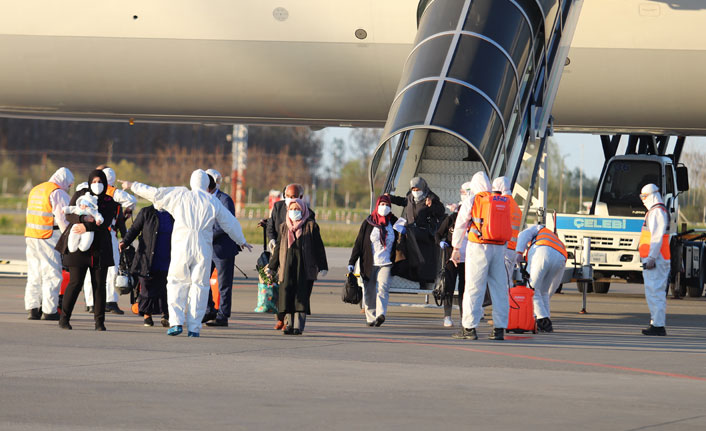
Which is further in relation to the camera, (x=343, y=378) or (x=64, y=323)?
(x=64, y=323)

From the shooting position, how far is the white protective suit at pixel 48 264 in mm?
13523

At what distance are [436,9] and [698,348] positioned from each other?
6807 mm

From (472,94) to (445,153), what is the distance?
2626mm

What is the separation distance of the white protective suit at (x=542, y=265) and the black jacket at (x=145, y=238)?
454cm

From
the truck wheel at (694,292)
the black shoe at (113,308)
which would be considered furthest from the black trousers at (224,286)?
the truck wheel at (694,292)

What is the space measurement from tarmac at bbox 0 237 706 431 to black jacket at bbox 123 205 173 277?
71 cm

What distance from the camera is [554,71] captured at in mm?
17359

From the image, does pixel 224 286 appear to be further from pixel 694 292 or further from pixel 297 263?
pixel 694 292

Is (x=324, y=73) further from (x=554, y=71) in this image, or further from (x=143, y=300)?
(x=143, y=300)

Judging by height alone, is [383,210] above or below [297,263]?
above

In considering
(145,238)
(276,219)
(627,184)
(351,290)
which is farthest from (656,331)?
(627,184)

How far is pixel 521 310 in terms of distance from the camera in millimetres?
13492

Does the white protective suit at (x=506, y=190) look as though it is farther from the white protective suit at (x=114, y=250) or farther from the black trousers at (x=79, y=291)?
the black trousers at (x=79, y=291)

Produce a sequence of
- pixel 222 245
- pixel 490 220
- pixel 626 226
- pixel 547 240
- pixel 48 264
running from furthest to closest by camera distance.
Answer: pixel 626 226 → pixel 547 240 → pixel 48 264 → pixel 222 245 → pixel 490 220
